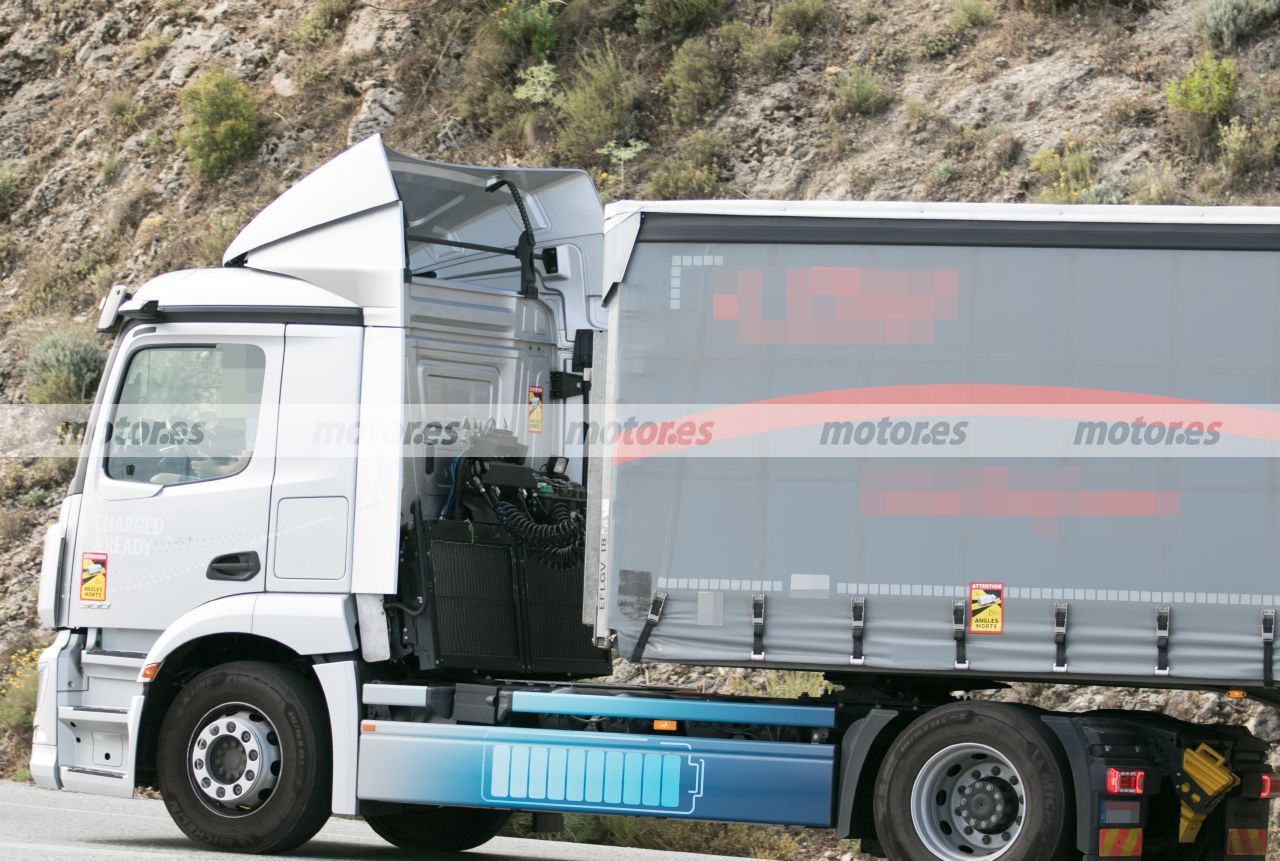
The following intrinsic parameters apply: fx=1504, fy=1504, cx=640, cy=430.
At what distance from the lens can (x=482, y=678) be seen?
31.4 ft

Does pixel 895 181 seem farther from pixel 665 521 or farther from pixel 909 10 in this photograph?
pixel 665 521

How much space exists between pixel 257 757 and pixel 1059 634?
4.72 meters

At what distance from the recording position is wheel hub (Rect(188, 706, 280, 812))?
354 inches

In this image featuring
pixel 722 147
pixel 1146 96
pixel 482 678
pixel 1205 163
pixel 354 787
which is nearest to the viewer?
pixel 354 787

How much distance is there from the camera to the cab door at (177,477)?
9.12 m

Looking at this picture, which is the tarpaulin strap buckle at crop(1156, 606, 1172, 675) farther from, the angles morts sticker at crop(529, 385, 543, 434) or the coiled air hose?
the angles morts sticker at crop(529, 385, 543, 434)

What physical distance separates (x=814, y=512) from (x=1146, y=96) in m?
11.3

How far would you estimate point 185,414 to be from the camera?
9.34 meters

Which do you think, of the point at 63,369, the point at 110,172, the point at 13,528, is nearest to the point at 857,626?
the point at 13,528

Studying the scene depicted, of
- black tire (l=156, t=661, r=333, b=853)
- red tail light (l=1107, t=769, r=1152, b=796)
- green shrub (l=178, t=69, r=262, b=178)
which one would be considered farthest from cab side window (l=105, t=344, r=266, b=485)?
green shrub (l=178, t=69, r=262, b=178)

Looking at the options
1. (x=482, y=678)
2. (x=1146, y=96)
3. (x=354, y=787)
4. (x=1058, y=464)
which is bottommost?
(x=354, y=787)

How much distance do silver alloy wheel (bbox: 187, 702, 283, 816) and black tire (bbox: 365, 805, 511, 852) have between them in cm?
174

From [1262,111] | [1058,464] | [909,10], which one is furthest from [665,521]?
[909,10]

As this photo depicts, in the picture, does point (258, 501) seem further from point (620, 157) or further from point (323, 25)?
point (323, 25)
